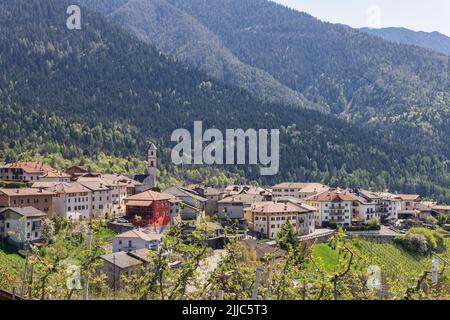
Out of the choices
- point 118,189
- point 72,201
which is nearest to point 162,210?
point 72,201

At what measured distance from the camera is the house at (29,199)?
242 feet

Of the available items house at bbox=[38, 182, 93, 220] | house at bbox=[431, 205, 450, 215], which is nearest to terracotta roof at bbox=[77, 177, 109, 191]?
house at bbox=[38, 182, 93, 220]

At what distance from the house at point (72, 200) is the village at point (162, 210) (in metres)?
0.10

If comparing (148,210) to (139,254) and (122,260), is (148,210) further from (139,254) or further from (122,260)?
(122,260)

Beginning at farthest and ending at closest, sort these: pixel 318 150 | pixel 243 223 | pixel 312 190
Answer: pixel 318 150 < pixel 312 190 < pixel 243 223

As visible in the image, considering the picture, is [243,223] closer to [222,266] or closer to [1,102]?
[222,266]

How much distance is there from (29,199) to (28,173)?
21.3m

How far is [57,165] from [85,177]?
26.6m

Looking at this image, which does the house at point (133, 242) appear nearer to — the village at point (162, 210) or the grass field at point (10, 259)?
the village at point (162, 210)

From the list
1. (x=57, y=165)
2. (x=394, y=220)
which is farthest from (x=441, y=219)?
(x=57, y=165)

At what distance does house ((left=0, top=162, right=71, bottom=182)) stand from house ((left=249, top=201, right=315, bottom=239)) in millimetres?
24203

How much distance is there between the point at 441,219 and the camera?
11012 centimetres
